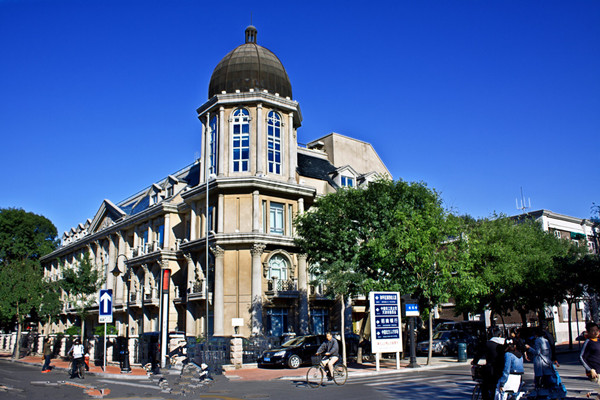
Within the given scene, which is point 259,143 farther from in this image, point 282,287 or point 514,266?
point 514,266

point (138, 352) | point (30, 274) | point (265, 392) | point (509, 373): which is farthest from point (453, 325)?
point (30, 274)

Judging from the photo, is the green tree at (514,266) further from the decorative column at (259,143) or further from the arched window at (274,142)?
the decorative column at (259,143)

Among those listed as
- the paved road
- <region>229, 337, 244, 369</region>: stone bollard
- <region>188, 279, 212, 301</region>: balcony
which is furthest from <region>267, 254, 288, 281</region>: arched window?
the paved road

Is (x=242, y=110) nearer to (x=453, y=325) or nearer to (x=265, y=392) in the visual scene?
(x=453, y=325)

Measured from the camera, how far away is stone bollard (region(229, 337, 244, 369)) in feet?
85.4

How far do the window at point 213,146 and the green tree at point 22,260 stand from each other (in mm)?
17532

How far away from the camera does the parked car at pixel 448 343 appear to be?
32031 mm

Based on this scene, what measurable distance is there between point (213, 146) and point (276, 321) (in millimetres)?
13399

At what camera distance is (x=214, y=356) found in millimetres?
25234

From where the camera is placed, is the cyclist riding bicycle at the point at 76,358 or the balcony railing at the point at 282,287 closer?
the cyclist riding bicycle at the point at 76,358

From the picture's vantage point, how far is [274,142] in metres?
38.0

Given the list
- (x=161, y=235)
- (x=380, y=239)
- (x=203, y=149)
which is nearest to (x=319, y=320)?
(x=380, y=239)

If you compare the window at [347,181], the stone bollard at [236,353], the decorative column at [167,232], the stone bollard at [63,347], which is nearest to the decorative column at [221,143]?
the decorative column at [167,232]

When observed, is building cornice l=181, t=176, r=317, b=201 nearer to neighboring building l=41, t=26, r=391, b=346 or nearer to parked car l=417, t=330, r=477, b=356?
neighboring building l=41, t=26, r=391, b=346
